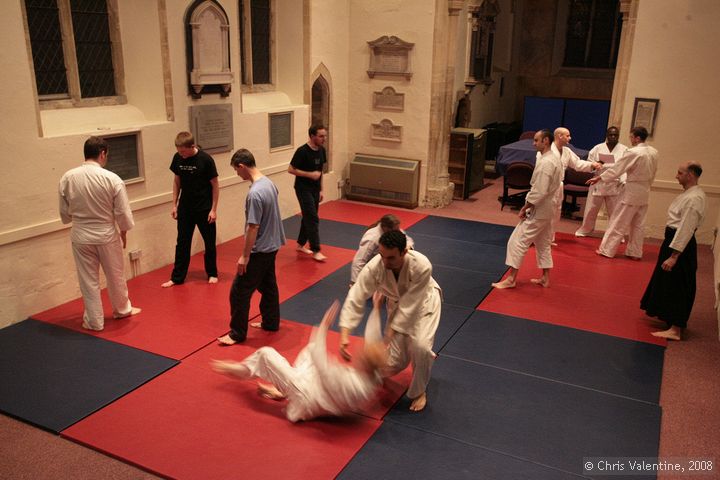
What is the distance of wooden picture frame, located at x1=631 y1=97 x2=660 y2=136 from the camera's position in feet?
30.5

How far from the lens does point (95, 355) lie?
5.44 meters

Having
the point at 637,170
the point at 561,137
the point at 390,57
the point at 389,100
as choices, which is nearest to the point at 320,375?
the point at 561,137

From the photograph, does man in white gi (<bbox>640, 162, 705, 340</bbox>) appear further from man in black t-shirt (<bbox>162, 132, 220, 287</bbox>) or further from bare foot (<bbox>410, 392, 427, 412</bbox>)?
man in black t-shirt (<bbox>162, 132, 220, 287</bbox>)

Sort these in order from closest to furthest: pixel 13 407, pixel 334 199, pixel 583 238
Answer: pixel 13 407 → pixel 583 238 → pixel 334 199

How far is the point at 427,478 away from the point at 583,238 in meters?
6.67

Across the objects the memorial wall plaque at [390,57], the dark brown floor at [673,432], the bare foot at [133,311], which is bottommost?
the dark brown floor at [673,432]

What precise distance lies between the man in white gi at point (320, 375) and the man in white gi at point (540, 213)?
3048 millimetres

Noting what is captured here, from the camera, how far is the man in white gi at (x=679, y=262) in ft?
18.7

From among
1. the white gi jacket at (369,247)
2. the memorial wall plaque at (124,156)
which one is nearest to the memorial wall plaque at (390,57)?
the memorial wall plaque at (124,156)

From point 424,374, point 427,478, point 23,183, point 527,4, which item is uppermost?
point 527,4

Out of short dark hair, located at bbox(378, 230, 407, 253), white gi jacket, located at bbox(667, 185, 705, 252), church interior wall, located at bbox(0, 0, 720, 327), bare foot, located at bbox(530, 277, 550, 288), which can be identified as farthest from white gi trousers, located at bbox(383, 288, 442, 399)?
church interior wall, located at bbox(0, 0, 720, 327)

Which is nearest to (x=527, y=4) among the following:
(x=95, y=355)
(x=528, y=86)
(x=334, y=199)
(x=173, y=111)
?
(x=528, y=86)

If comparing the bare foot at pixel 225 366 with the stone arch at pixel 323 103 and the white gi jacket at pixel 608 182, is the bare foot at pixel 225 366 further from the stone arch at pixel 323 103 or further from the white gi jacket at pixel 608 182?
the stone arch at pixel 323 103

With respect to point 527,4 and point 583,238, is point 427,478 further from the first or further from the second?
point 527,4
